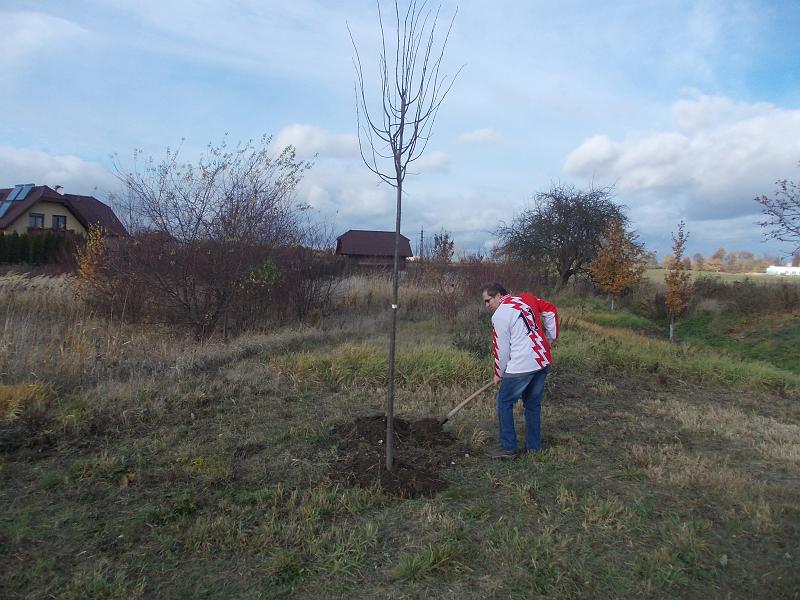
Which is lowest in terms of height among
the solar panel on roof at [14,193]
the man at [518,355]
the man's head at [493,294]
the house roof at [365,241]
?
the man at [518,355]

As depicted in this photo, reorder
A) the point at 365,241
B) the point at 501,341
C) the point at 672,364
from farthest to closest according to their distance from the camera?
1. the point at 365,241
2. the point at 672,364
3. the point at 501,341

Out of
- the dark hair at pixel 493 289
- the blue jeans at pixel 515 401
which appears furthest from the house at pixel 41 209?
the blue jeans at pixel 515 401

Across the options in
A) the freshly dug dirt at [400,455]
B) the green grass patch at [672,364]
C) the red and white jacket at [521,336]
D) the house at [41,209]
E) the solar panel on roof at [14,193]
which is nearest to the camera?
the freshly dug dirt at [400,455]

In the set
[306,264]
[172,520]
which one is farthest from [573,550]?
[306,264]

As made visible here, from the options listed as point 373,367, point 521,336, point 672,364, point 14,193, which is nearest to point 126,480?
point 521,336

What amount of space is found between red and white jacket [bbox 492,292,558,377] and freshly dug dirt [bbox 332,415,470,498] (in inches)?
33.5

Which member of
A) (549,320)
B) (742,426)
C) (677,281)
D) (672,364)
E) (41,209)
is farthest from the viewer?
(41,209)

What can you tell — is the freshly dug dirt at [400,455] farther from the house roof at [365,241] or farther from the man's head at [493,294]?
the house roof at [365,241]

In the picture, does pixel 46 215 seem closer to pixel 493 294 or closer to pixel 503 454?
pixel 493 294

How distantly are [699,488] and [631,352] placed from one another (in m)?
6.19

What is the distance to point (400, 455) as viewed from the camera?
4.91 meters

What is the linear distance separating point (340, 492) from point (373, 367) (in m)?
3.48

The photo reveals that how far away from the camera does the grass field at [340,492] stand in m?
3.12

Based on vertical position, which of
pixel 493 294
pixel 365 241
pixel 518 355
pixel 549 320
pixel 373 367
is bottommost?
pixel 373 367
